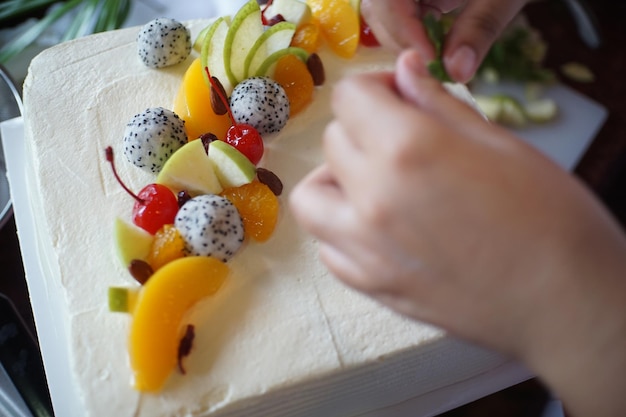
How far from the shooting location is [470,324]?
0.62 m

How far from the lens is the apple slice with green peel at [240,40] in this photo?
1.25 meters

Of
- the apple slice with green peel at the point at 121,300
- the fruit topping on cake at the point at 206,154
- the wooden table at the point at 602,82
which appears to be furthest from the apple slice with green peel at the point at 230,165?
the wooden table at the point at 602,82

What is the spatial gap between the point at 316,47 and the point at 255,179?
41 centimetres

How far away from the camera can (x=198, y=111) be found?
1218 millimetres

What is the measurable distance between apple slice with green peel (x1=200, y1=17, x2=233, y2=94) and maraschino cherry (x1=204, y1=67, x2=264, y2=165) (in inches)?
2.0

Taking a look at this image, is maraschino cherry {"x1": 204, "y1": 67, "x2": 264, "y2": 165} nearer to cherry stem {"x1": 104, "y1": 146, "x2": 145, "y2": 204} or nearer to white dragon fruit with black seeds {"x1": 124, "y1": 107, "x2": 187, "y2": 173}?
white dragon fruit with black seeds {"x1": 124, "y1": 107, "x2": 187, "y2": 173}

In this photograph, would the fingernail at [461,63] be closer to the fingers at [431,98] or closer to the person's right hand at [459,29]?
the person's right hand at [459,29]

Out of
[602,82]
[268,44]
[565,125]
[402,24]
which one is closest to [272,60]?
[268,44]

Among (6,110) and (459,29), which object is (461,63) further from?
(6,110)

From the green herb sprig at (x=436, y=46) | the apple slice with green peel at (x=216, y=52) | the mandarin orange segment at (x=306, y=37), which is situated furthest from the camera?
the mandarin orange segment at (x=306, y=37)

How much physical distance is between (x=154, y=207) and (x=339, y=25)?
62cm

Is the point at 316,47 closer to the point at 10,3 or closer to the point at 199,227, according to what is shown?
the point at 199,227

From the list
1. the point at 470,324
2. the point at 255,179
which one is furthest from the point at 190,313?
the point at 470,324

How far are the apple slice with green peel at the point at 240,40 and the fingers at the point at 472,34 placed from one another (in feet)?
1.53
